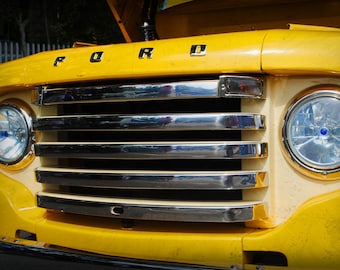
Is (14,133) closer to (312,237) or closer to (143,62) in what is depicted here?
(143,62)

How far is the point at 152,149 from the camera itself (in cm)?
218

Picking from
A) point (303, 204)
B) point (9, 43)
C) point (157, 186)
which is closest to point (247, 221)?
point (303, 204)

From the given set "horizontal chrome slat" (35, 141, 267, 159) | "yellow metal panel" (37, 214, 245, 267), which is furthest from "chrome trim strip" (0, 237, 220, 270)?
"horizontal chrome slat" (35, 141, 267, 159)

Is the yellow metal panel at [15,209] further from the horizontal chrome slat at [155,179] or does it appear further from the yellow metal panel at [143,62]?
the yellow metal panel at [143,62]

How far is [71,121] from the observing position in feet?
7.84

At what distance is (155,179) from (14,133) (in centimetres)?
87

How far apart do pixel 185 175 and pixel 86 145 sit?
0.51 meters

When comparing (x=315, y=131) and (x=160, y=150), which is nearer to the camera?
(x=315, y=131)

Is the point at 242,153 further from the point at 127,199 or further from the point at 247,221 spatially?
the point at 127,199

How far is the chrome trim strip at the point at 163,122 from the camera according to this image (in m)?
2.07

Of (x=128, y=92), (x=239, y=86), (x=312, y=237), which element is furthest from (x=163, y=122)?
(x=312, y=237)

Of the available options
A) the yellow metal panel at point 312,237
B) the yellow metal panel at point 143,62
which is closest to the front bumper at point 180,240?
the yellow metal panel at point 312,237

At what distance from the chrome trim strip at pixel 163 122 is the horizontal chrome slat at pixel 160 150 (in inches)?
2.7

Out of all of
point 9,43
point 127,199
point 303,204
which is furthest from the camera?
point 9,43
